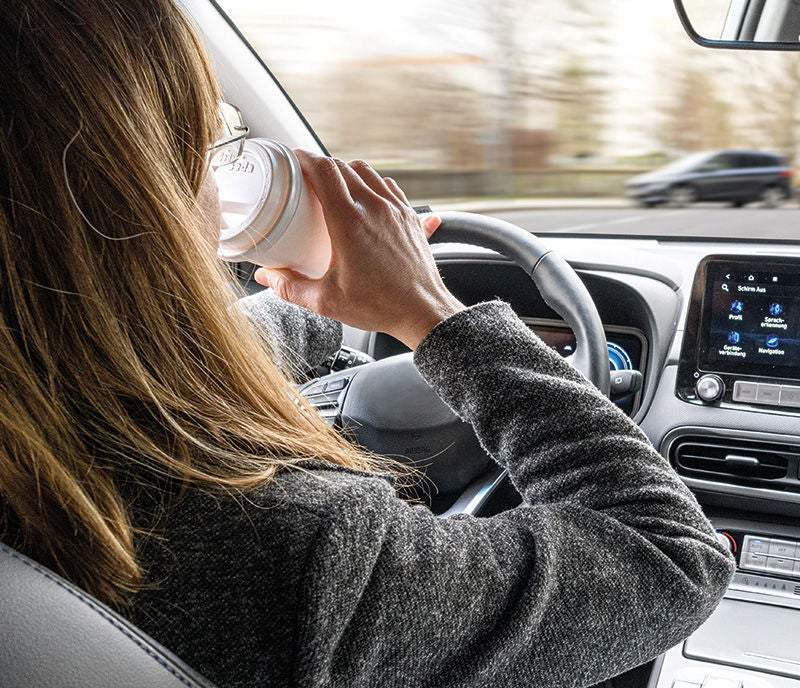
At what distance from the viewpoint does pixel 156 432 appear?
652 mm

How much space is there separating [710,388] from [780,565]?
36 cm

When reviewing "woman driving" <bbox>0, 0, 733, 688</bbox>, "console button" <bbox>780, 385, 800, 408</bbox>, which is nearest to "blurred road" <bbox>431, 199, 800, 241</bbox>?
"console button" <bbox>780, 385, 800, 408</bbox>

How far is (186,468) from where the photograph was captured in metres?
0.63

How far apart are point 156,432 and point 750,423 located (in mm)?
1360

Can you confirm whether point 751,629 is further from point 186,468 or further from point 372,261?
point 186,468

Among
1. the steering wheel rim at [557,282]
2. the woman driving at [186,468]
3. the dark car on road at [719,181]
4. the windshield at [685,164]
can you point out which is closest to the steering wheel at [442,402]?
the steering wheel rim at [557,282]

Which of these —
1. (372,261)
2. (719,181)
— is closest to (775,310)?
(372,261)

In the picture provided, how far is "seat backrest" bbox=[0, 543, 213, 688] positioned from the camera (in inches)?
21.0

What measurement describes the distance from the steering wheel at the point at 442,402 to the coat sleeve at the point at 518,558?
53 cm

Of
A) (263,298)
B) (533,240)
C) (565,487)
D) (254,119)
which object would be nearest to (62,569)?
(565,487)

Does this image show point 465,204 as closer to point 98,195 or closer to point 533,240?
point 533,240

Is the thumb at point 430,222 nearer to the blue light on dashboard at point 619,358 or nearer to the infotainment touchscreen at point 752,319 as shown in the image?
the infotainment touchscreen at point 752,319

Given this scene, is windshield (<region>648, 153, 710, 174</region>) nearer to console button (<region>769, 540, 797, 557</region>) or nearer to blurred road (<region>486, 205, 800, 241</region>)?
blurred road (<region>486, 205, 800, 241</region>)

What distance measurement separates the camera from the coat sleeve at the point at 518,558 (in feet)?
2.06
